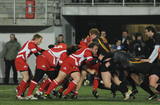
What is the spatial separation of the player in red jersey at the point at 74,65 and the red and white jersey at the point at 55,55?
1.09 ft

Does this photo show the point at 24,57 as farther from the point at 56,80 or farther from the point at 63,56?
the point at 56,80

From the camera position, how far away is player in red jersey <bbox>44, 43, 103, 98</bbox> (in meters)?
8.98

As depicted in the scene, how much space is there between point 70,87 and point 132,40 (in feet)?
20.3

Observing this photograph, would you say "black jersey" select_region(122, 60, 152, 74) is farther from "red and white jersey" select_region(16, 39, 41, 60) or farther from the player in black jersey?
"red and white jersey" select_region(16, 39, 41, 60)

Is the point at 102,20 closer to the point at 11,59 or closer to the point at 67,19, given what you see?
the point at 67,19

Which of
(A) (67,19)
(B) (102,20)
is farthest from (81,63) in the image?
(B) (102,20)

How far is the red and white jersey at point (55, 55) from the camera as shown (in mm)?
9469

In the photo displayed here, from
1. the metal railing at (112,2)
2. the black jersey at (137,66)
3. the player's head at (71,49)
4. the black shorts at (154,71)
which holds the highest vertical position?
the metal railing at (112,2)

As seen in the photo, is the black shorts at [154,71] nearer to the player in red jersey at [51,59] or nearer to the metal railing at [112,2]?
the player in red jersey at [51,59]

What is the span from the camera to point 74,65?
29.9 ft

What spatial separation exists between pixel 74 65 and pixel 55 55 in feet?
2.20

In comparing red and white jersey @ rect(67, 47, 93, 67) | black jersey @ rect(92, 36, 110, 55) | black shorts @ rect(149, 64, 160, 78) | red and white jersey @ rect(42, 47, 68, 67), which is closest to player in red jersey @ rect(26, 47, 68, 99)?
red and white jersey @ rect(42, 47, 68, 67)

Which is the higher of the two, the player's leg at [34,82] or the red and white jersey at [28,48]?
the red and white jersey at [28,48]

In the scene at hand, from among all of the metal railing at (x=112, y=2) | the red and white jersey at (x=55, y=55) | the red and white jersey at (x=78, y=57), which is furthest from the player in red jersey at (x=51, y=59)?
the metal railing at (x=112, y=2)
